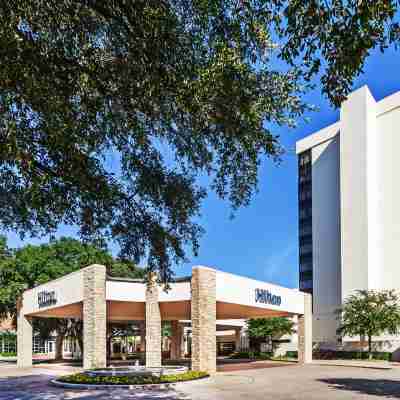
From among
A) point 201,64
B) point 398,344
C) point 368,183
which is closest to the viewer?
point 201,64

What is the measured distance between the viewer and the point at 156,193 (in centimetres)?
929

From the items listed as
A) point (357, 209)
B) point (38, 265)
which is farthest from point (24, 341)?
point (357, 209)

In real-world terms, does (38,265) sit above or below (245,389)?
above

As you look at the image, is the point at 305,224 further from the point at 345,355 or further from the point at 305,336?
the point at 305,336

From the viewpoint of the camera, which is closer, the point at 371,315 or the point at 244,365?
the point at 244,365

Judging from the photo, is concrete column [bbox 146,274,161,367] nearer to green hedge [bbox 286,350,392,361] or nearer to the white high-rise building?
green hedge [bbox 286,350,392,361]

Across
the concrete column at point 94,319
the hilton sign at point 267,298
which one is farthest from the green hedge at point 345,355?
the concrete column at point 94,319

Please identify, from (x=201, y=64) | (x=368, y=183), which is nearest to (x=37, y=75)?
(x=201, y=64)

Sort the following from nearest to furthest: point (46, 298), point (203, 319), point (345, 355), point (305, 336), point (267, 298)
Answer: point (203, 319)
point (46, 298)
point (267, 298)
point (305, 336)
point (345, 355)

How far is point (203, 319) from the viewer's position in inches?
977

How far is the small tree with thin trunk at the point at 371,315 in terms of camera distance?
140ft

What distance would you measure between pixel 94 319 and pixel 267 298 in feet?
35.4

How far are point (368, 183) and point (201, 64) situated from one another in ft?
154

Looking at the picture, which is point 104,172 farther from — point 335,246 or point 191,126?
point 335,246
